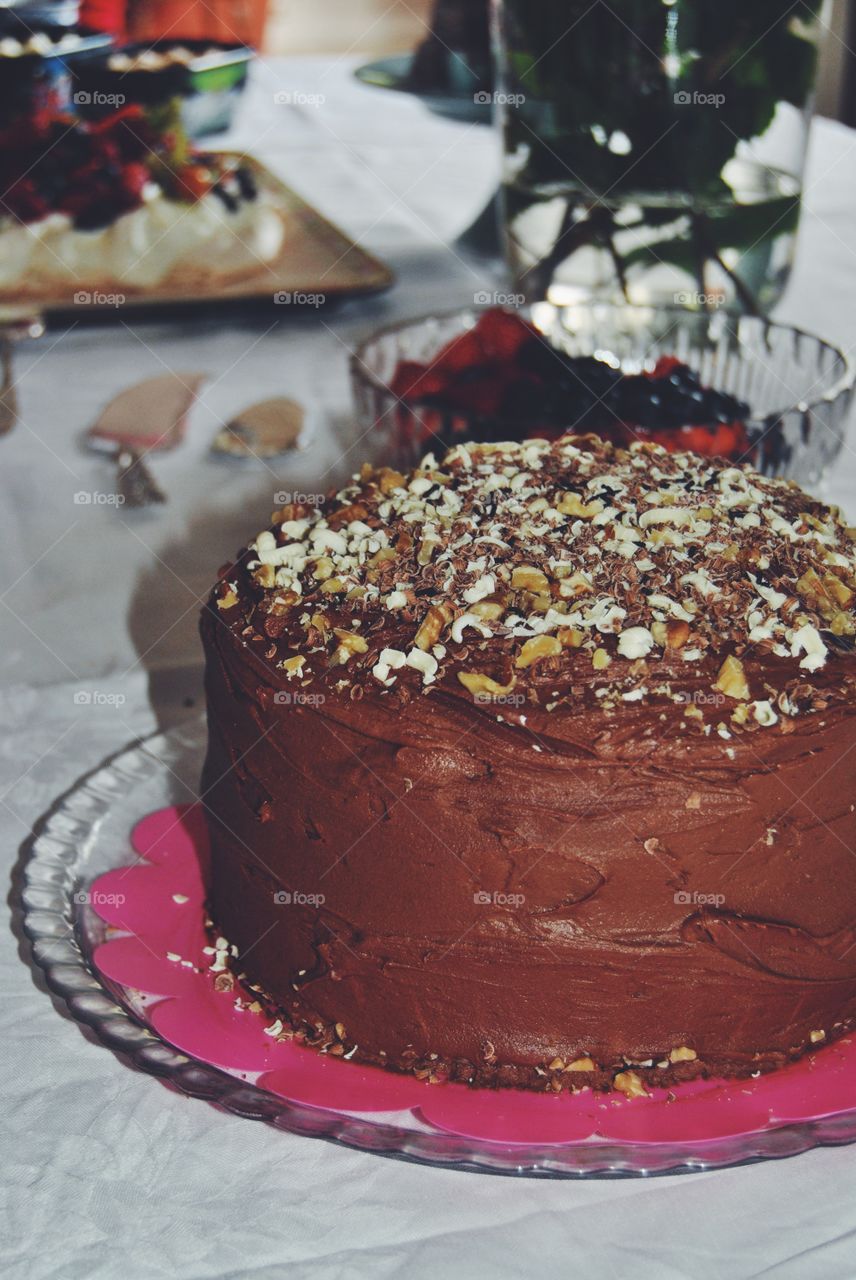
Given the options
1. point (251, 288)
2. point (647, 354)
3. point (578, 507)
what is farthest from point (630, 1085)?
point (251, 288)

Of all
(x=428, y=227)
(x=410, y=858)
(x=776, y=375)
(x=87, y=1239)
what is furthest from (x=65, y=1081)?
(x=428, y=227)

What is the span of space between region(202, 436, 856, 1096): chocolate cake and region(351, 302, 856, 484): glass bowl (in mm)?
667

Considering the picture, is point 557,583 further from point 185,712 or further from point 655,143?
point 655,143

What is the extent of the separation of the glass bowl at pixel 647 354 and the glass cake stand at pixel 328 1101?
2.41ft

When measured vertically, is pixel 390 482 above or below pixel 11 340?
above

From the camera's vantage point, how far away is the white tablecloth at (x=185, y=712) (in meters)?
0.93

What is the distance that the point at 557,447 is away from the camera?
4.37ft

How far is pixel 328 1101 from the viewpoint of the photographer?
39.5 inches

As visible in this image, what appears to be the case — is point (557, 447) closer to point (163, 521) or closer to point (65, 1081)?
point (65, 1081)

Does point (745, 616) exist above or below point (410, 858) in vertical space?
above

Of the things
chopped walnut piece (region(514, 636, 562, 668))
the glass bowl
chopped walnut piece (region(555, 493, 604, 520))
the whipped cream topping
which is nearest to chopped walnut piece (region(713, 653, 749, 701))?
chopped walnut piece (region(514, 636, 562, 668))

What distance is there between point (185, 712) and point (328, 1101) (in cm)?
69

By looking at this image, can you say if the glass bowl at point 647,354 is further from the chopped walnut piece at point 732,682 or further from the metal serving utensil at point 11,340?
the chopped walnut piece at point 732,682

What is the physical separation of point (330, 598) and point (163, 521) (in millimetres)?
1013
